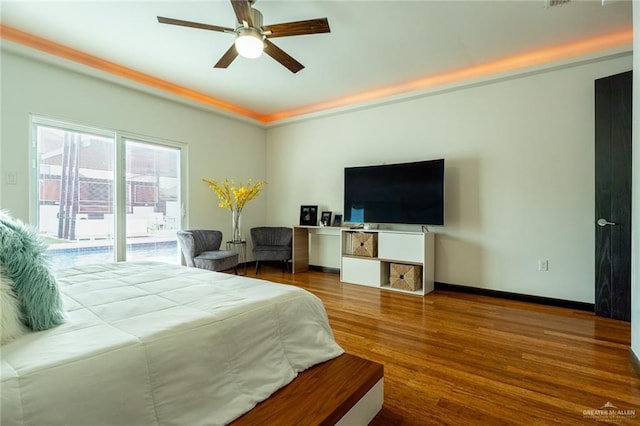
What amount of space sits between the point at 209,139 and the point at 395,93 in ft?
9.71

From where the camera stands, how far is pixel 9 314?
0.96 metres

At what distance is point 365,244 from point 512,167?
2.02 metres

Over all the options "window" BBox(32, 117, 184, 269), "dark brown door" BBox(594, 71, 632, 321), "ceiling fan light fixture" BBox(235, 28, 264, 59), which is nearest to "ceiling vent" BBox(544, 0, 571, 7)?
"dark brown door" BBox(594, 71, 632, 321)

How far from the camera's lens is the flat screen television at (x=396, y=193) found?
3836mm

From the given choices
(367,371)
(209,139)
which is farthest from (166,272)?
(209,139)

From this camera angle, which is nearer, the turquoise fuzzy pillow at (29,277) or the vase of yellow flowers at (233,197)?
the turquoise fuzzy pillow at (29,277)

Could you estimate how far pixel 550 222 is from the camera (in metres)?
3.38

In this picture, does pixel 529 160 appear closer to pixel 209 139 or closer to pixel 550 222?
pixel 550 222

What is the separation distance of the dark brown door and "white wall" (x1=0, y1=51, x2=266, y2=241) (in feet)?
15.7

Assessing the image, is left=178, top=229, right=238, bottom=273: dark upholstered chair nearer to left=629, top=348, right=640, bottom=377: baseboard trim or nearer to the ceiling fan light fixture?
the ceiling fan light fixture

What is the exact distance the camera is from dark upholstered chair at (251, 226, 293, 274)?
4891 millimetres

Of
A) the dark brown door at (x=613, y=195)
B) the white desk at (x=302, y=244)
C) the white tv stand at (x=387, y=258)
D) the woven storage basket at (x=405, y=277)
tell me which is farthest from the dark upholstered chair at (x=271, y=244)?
the dark brown door at (x=613, y=195)

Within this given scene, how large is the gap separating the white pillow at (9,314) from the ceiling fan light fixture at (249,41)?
2.13m

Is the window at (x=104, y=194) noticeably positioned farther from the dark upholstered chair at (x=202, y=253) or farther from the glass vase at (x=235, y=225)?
the glass vase at (x=235, y=225)
